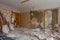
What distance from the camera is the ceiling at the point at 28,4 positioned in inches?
62.4

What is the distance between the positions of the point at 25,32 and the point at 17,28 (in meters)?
A: 0.15

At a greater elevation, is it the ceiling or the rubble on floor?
the ceiling

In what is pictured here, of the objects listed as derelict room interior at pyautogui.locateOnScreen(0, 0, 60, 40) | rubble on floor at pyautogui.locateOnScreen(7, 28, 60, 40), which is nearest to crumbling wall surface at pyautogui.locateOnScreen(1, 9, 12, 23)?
derelict room interior at pyautogui.locateOnScreen(0, 0, 60, 40)

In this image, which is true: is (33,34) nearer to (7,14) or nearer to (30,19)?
(30,19)

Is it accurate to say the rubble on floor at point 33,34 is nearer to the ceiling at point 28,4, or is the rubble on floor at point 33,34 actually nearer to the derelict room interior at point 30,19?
the derelict room interior at point 30,19

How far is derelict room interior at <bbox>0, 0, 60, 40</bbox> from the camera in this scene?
1.57m

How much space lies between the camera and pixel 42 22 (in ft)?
5.52

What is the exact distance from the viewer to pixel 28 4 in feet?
5.61

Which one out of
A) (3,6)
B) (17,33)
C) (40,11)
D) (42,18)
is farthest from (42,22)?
(3,6)

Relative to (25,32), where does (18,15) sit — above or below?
above

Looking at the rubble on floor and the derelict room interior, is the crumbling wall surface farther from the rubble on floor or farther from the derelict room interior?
the rubble on floor

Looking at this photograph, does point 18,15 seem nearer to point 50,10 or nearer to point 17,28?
point 17,28

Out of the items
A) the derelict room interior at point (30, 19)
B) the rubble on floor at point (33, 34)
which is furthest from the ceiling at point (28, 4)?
the rubble on floor at point (33, 34)

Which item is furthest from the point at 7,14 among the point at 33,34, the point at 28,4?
the point at 33,34
